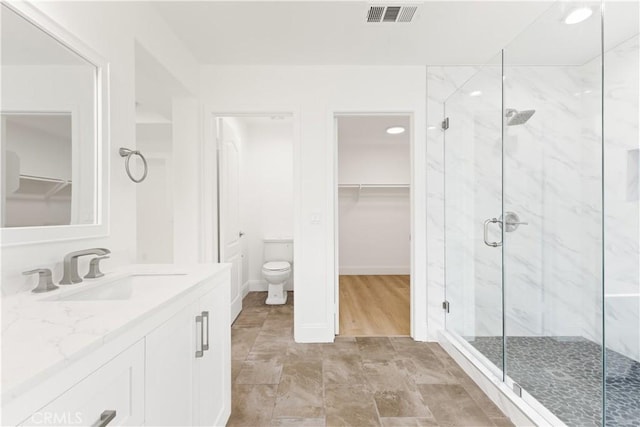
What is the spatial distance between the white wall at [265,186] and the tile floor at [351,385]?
153 cm

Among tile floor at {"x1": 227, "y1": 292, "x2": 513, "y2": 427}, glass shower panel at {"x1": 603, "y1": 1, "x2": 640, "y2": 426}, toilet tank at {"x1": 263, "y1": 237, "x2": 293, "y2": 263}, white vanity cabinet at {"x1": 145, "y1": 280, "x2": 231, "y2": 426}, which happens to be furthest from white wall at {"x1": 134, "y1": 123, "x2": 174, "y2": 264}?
glass shower panel at {"x1": 603, "y1": 1, "x2": 640, "y2": 426}

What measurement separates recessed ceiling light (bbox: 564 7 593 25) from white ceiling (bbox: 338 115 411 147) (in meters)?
2.00

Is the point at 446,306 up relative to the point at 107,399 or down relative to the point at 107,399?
down

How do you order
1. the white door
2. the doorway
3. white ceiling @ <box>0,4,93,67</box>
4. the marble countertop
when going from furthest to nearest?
the doorway → the white door → white ceiling @ <box>0,4,93,67</box> → the marble countertop

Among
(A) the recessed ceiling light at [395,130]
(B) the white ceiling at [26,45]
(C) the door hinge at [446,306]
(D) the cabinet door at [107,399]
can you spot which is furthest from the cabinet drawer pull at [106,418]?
(A) the recessed ceiling light at [395,130]

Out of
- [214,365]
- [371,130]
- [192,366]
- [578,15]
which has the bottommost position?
[214,365]

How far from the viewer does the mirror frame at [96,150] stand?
1.03m

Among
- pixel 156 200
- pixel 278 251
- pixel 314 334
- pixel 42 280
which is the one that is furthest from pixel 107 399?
pixel 156 200

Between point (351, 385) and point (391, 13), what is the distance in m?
2.51

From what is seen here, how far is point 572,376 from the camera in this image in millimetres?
1818

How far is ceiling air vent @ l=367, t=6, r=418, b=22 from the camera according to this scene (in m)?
1.81

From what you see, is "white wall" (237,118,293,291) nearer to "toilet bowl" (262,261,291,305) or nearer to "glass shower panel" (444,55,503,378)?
"toilet bowl" (262,261,291,305)

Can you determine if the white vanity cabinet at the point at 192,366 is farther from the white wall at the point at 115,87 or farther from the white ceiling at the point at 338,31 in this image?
the white ceiling at the point at 338,31

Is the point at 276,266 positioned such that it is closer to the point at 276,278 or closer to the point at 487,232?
the point at 276,278
